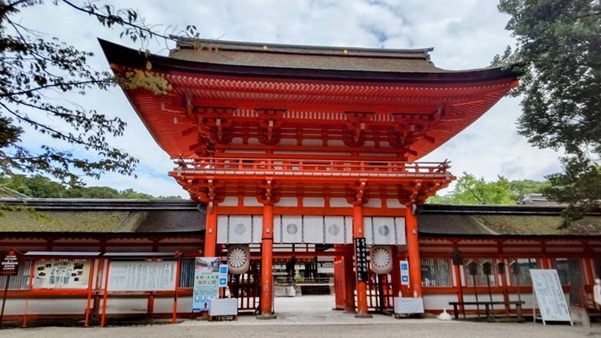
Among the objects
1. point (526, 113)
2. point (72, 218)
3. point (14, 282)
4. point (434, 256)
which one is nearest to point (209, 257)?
point (72, 218)

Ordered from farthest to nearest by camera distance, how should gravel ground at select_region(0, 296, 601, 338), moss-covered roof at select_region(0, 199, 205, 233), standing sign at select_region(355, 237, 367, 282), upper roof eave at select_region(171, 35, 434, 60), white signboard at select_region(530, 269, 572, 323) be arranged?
1. upper roof eave at select_region(171, 35, 434, 60)
2. moss-covered roof at select_region(0, 199, 205, 233)
3. standing sign at select_region(355, 237, 367, 282)
4. white signboard at select_region(530, 269, 572, 323)
5. gravel ground at select_region(0, 296, 601, 338)

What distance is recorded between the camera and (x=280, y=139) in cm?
1215

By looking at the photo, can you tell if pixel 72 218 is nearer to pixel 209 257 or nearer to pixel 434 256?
pixel 209 257

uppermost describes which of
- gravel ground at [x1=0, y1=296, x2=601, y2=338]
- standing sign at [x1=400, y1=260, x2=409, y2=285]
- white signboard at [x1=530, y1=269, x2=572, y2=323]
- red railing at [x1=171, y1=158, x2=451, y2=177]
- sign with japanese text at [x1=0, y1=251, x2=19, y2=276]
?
red railing at [x1=171, y1=158, x2=451, y2=177]

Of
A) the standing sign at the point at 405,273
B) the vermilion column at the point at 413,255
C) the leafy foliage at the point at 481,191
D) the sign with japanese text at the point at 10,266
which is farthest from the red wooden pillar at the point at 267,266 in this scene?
the leafy foliage at the point at 481,191

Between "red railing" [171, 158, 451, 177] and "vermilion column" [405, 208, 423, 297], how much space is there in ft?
4.87

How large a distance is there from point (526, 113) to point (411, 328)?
7.71 meters

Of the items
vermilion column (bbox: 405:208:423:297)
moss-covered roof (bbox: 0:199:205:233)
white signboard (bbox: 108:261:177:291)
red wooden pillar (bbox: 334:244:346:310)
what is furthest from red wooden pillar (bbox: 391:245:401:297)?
white signboard (bbox: 108:261:177:291)

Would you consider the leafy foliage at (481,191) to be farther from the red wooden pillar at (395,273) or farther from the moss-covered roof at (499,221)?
the red wooden pillar at (395,273)

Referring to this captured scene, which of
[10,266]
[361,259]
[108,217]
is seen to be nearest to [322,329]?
[361,259]

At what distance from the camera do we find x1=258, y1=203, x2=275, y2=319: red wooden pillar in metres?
10.6

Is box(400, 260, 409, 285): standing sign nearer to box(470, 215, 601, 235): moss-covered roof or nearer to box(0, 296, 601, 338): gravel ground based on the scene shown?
box(0, 296, 601, 338): gravel ground

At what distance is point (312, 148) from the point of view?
40.0 ft

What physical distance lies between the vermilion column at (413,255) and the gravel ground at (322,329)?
39.7 inches
